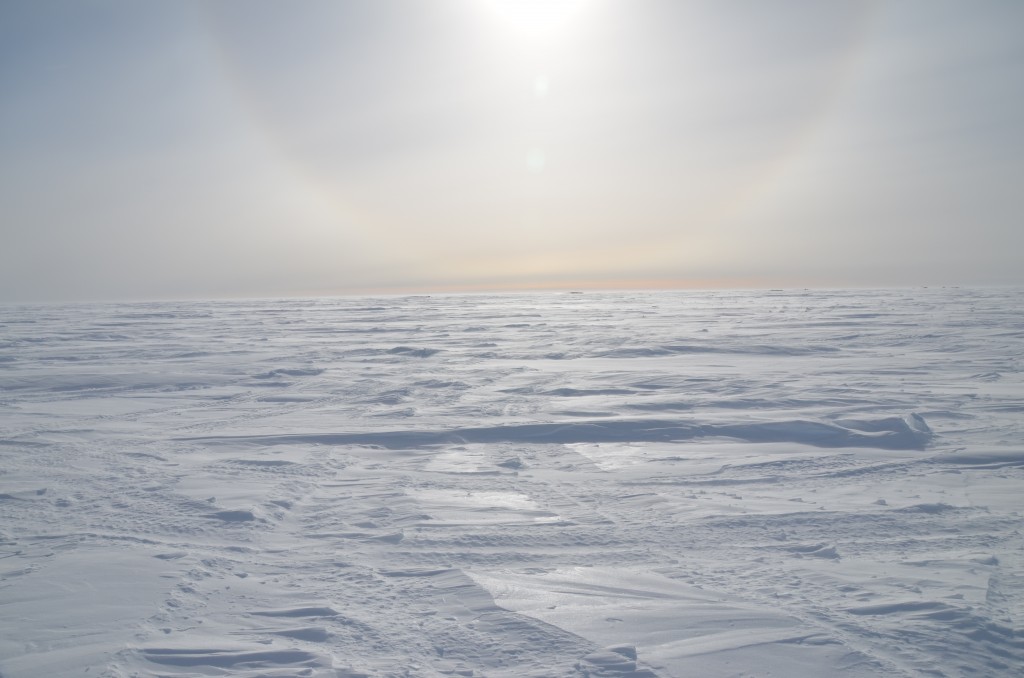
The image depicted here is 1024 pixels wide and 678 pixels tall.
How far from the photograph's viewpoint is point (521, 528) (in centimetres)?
440

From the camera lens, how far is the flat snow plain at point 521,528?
117 inches

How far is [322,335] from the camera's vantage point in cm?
2000

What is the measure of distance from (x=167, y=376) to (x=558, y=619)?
33.1 ft

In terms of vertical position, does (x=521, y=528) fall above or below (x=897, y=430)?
below

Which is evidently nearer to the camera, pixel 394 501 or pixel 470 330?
pixel 394 501

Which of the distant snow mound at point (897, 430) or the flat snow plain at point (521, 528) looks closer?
the flat snow plain at point (521, 528)

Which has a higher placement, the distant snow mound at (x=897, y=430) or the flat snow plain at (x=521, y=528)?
the distant snow mound at (x=897, y=430)

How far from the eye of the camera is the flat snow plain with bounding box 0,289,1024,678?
9.74 feet

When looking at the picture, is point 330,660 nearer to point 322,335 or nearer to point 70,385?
point 70,385

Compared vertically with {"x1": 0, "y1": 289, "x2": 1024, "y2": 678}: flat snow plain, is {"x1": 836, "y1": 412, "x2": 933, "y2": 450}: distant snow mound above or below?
above

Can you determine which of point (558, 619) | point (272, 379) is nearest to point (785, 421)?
point (558, 619)

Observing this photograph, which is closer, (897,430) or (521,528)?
(521,528)

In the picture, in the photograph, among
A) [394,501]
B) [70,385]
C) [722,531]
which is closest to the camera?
[722,531]

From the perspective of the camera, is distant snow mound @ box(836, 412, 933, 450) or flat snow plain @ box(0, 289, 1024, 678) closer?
flat snow plain @ box(0, 289, 1024, 678)
